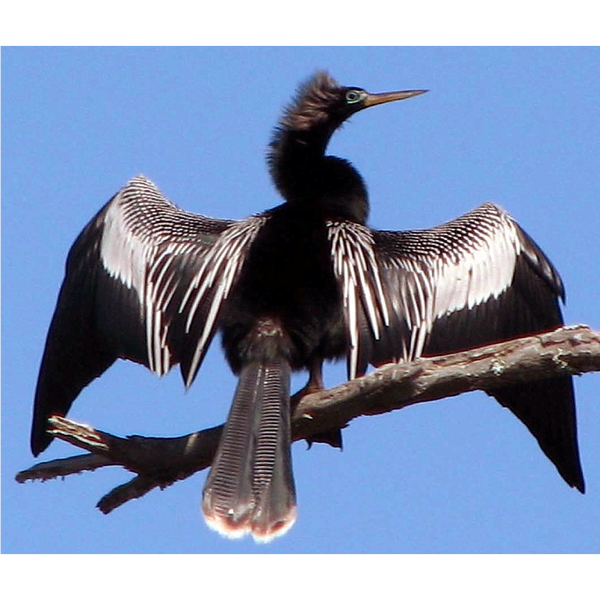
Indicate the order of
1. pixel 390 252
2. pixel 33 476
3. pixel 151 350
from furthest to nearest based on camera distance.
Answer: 1. pixel 390 252
2. pixel 151 350
3. pixel 33 476

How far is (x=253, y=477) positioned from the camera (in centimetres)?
459

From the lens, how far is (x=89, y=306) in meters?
5.77

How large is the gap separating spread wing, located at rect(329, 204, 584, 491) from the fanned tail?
64 cm

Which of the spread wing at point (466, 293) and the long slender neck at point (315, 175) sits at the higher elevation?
the long slender neck at point (315, 175)

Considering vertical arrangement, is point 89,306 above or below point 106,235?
below

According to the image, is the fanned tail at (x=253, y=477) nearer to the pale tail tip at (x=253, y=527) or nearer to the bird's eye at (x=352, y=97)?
the pale tail tip at (x=253, y=527)

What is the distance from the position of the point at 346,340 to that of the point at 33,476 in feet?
4.50

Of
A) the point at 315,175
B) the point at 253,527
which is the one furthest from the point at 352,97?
the point at 253,527

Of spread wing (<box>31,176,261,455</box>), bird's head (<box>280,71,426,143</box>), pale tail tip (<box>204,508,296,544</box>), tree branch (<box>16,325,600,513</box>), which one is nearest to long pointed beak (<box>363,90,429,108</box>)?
bird's head (<box>280,71,426,143</box>)

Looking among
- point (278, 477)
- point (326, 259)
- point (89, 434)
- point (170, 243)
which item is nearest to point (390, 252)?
point (326, 259)

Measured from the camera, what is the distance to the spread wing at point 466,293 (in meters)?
5.18

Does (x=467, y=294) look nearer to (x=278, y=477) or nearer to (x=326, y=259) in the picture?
(x=326, y=259)

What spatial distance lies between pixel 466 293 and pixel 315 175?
39.9 inches

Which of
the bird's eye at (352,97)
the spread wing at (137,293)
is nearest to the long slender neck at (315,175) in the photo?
the bird's eye at (352,97)
